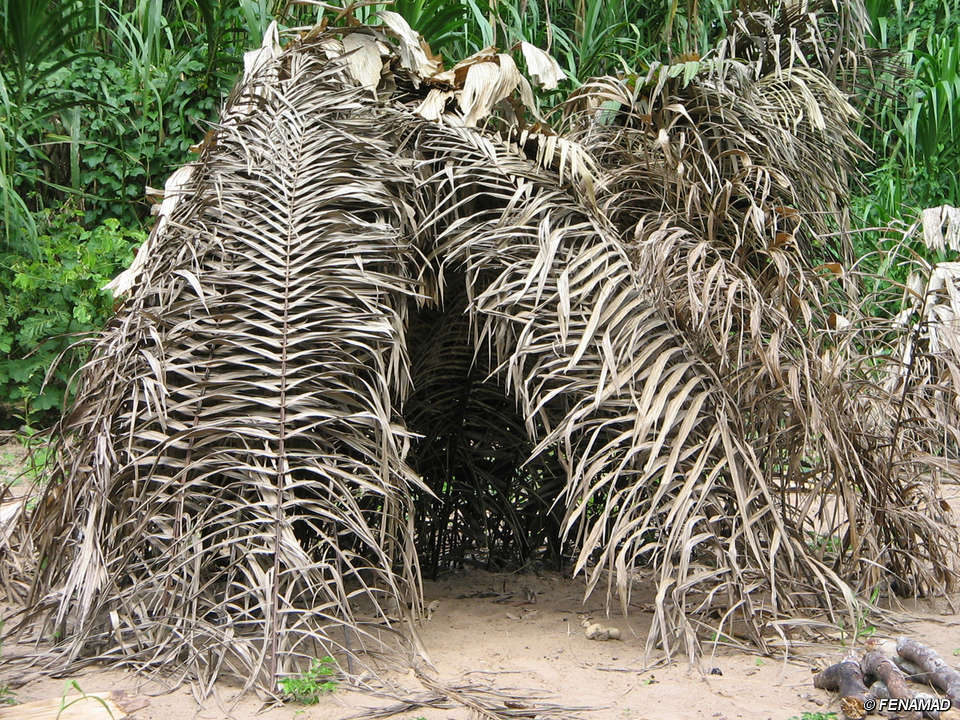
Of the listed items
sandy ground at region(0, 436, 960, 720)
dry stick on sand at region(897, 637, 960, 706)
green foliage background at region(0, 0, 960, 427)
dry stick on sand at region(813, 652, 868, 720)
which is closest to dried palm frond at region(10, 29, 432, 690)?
sandy ground at region(0, 436, 960, 720)

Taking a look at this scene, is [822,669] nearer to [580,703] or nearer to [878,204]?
[580,703]

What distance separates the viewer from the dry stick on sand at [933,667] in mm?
2408

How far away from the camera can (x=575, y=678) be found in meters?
2.76

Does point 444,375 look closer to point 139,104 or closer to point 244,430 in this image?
point 244,430

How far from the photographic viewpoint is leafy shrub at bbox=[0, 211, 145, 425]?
6105 millimetres

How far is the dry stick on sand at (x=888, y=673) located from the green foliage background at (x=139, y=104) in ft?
12.6

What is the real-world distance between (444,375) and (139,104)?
4318 millimetres

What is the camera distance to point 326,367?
2.89 metres

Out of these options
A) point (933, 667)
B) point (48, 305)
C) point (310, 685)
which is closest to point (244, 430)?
point (310, 685)

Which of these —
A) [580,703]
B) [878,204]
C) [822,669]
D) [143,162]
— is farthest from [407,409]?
[878,204]

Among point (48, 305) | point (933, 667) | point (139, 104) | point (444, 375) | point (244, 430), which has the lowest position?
point (933, 667)

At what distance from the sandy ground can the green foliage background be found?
136 inches

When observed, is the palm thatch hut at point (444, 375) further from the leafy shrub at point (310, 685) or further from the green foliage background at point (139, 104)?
the green foliage background at point (139, 104)

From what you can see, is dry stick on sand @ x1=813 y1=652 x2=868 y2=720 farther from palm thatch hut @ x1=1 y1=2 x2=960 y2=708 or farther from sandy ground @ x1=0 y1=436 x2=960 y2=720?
palm thatch hut @ x1=1 y1=2 x2=960 y2=708
